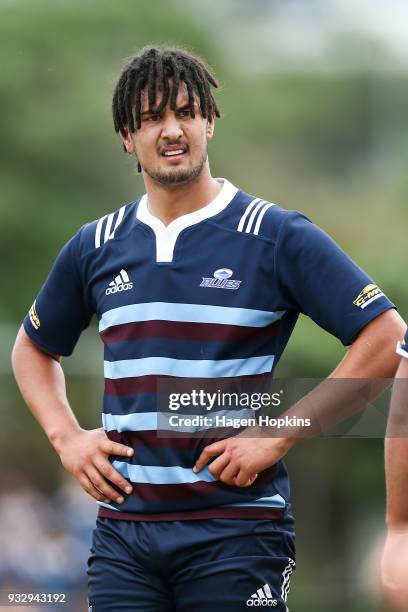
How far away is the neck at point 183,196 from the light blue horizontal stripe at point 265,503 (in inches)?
36.1

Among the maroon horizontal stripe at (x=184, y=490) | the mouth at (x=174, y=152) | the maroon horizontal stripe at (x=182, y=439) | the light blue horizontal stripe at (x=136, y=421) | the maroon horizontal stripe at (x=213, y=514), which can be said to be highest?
the mouth at (x=174, y=152)

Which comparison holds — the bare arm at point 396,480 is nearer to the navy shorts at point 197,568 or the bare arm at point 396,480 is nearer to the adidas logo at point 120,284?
the navy shorts at point 197,568

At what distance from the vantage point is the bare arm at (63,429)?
3781 mm

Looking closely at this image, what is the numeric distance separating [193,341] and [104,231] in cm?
59

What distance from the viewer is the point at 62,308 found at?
4.16m

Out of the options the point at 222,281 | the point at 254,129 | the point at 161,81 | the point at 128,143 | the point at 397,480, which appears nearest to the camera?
the point at 397,480

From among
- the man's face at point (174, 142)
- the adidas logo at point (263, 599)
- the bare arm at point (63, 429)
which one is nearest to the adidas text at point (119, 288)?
the man's face at point (174, 142)

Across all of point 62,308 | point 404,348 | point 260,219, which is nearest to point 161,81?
point 260,219

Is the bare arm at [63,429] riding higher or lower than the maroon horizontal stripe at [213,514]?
higher

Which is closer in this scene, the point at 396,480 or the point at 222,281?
the point at 396,480

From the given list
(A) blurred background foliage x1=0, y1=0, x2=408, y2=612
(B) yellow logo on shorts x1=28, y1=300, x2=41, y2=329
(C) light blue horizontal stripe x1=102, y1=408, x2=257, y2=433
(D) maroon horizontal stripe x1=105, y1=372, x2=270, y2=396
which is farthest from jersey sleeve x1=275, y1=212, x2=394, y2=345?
(A) blurred background foliage x1=0, y1=0, x2=408, y2=612

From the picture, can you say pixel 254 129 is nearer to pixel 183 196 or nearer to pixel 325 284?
pixel 183 196

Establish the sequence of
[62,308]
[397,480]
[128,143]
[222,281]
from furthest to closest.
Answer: [62,308]
[128,143]
[222,281]
[397,480]

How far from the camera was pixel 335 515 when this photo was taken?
959 cm
